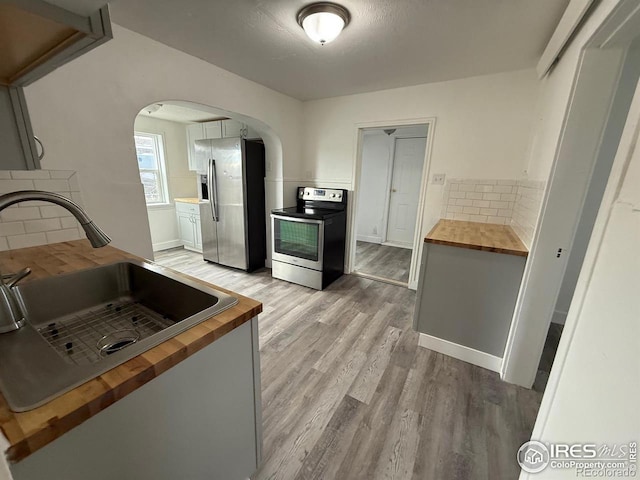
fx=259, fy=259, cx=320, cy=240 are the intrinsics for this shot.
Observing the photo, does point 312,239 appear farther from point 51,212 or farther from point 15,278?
point 15,278

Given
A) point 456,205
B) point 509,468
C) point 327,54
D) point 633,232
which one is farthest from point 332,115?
point 509,468

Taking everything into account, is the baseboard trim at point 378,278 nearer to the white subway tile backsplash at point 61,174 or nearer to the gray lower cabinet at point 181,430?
the gray lower cabinet at point 181,430

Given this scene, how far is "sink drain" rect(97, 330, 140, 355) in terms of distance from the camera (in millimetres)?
881

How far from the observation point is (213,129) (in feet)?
13.0

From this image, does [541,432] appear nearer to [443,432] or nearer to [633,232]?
[633,232]

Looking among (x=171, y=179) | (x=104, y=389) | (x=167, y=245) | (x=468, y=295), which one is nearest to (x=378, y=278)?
(x=468, y=295)

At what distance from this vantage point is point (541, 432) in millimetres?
796

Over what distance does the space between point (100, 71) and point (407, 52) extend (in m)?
2.16

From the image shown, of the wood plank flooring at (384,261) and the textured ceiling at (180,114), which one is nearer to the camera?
the textured ceiling at (180,114)

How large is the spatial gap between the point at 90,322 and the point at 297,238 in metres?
2.20

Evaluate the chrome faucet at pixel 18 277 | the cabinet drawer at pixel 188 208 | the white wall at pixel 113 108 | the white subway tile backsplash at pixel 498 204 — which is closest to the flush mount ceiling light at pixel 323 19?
the white wall at pixel 113 108

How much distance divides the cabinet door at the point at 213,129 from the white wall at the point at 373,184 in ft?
7.67

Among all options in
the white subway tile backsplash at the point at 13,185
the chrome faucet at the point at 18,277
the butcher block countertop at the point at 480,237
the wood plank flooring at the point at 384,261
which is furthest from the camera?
the wood plank flooring at the point at 384,261

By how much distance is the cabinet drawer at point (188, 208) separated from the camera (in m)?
4.20
